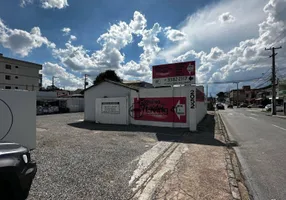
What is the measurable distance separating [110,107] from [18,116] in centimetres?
1001

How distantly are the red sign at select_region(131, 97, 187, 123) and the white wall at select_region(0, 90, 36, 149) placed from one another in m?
8.98

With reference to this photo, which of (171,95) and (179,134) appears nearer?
(179,134)

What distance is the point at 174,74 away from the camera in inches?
567

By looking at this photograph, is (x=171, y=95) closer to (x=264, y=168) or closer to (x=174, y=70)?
(x=174, y=70)

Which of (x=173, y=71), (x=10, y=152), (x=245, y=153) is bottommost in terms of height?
(x=245, y=153)

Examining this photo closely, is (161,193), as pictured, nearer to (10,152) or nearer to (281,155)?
(10,152)

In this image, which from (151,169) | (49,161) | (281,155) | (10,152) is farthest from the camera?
(281,155)

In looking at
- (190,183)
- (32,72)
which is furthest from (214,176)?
(32,72)

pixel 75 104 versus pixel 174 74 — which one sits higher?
pixel 174 74

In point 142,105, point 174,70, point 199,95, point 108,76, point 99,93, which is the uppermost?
point 108,76

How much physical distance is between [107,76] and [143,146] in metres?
42.5

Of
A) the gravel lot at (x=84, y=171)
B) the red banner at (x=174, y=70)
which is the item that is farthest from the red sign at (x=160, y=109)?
the gravel lot at (x=84, y=171)

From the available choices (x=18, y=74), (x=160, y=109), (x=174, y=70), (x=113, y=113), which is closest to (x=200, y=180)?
(x=160, y=109)

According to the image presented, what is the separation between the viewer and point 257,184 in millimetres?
4277
